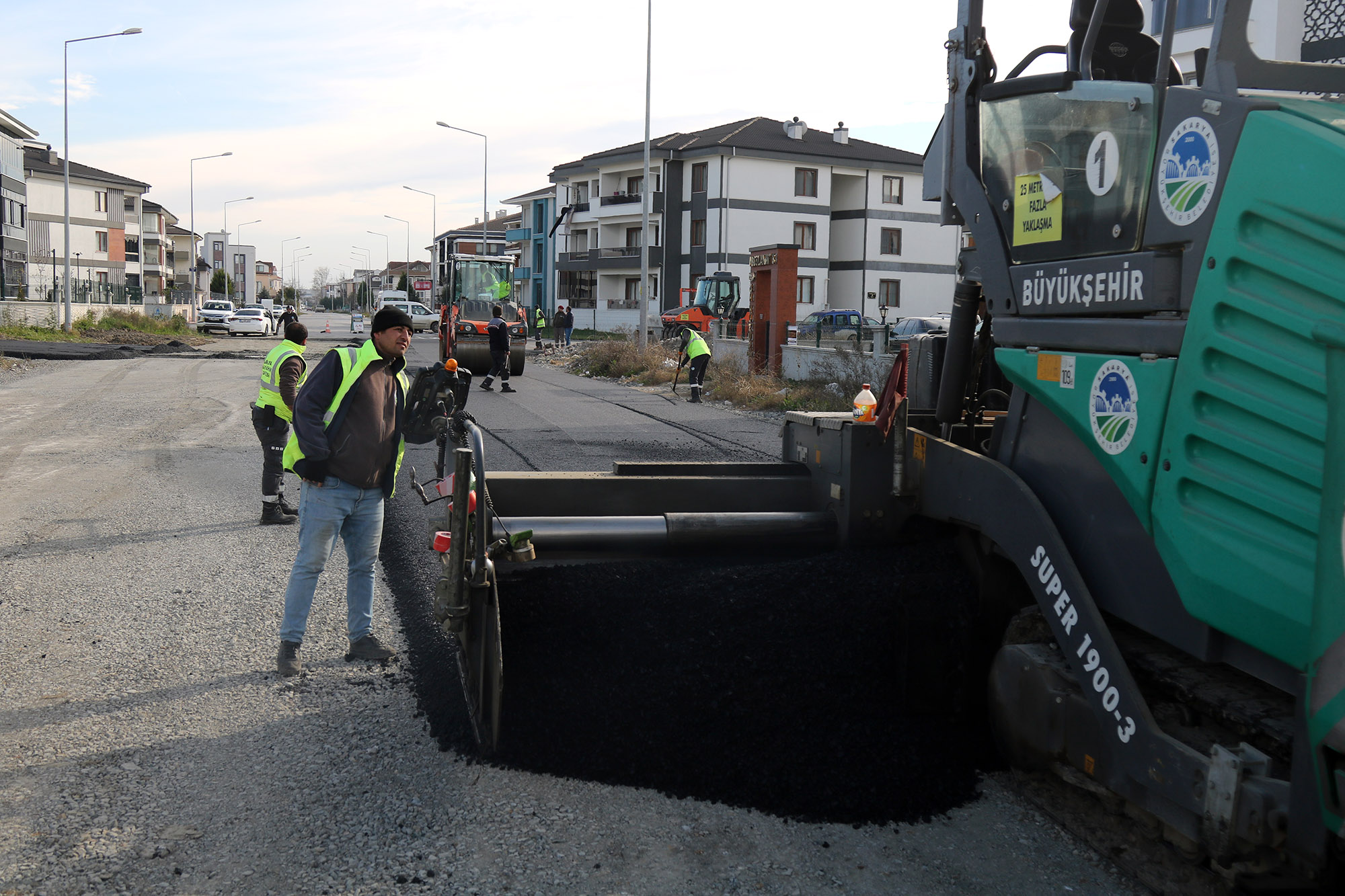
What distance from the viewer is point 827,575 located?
489cm

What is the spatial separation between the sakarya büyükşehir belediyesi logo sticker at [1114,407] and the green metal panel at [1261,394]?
19 cm

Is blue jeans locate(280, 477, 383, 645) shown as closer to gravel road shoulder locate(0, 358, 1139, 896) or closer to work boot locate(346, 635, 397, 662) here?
work boot locate(346, 635, 397, 662)

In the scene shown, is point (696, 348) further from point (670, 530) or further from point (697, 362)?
point (670, 530)

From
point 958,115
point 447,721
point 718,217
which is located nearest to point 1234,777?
point 958,115

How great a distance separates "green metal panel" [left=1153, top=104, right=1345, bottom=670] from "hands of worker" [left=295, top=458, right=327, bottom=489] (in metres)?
3.90

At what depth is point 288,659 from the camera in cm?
538

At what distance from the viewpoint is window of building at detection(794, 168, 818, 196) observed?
55.9 m

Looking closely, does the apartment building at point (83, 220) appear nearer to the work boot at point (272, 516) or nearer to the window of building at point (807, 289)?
the window of building at point (807, 289)

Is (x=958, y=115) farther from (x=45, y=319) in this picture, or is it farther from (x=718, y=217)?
(x=718, y=217)

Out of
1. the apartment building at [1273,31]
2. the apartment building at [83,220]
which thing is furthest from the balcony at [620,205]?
the apartment building at [1273,31]

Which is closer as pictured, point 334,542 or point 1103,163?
point 1103,163

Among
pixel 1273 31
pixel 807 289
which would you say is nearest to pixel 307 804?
pixel 1273 31

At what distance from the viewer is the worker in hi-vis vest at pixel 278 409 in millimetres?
8297

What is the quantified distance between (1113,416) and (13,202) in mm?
66332
